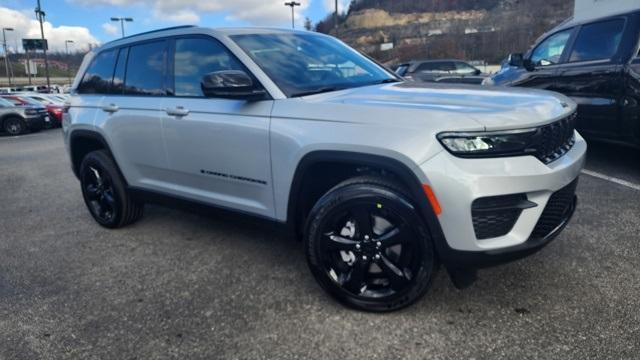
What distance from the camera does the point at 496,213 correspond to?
7.67 feet

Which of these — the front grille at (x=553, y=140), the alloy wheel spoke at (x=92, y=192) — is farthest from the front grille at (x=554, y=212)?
the alloy wheel spoke at (x=92, y=192)

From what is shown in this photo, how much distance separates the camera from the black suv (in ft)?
16.0

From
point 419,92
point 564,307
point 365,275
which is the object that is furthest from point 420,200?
point 564,307

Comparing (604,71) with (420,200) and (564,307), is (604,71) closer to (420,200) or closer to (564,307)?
(564,307)

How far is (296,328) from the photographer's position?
2.66 m

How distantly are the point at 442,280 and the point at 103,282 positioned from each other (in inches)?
89.0

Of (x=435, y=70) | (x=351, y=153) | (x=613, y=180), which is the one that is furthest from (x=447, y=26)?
(x=351, y=153)

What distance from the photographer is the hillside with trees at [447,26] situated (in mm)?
56062

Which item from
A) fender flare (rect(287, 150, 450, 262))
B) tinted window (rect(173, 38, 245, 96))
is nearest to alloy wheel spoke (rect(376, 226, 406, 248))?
fender flare (rect(287, 150, 450, 262))

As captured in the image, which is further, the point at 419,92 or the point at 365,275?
the point at 419,92

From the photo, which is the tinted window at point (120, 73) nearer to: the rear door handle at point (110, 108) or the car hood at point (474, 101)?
the rear door handle at point (110, 108)

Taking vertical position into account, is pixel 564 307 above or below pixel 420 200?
below

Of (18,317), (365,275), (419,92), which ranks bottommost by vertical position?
(18,317)

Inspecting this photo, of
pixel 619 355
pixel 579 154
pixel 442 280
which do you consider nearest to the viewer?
pixel 619 355
